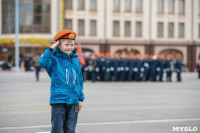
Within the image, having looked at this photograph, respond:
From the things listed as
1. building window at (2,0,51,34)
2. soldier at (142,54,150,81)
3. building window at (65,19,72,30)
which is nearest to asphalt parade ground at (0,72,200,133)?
soldier at (142,54,150,81)

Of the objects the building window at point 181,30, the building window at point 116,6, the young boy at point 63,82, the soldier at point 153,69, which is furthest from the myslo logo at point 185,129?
the building window at point 181,30

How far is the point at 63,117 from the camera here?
4.75 metres

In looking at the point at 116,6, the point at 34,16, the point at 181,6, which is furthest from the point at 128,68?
the point at 181,6

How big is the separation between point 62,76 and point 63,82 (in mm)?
90

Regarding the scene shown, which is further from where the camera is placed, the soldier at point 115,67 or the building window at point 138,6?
the building window at point 138,6

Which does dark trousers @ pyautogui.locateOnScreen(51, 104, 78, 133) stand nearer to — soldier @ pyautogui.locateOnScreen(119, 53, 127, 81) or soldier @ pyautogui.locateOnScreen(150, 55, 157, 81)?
soldier @ pyautogui.locateOnScreen(119, 53, 127, 81)

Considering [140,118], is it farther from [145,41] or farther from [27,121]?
[145,41]

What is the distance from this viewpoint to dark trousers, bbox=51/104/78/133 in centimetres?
468

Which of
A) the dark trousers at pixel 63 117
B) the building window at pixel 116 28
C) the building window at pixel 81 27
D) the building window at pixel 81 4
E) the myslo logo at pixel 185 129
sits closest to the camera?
the dark trousers at pixel 63 117

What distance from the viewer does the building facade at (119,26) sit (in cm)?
4525

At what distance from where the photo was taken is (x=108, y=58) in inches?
985

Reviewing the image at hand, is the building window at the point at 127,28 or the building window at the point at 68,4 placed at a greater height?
the building window at the point at 68,4

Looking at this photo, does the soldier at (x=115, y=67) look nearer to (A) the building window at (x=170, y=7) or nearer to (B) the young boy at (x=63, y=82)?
(B) the young boy at (x=63, y=82)

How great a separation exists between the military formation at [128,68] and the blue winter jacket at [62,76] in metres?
19.5
